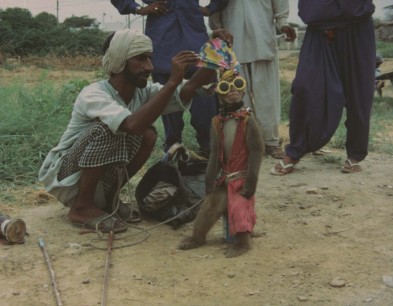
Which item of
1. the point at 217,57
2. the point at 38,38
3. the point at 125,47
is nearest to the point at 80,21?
the point at 38,38

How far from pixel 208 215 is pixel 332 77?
1961 mm

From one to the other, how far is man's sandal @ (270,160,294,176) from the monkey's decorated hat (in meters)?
1.74

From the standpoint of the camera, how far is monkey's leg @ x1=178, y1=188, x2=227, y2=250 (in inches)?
121

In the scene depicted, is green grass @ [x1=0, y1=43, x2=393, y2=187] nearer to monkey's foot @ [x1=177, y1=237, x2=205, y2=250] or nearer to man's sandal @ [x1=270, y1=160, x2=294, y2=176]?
man's sandal @ [x1=270, y1=160, x2=294, y2=176]

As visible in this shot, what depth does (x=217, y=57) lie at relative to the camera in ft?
10.1

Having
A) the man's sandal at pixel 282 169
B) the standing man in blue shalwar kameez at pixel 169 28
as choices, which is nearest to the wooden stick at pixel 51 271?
the standing man in blue shalwar kameez at pixel 169 28

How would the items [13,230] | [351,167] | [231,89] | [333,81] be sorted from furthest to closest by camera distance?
1. [351,167]
2. [333,81]
3. [13,230]
4. [231,89]

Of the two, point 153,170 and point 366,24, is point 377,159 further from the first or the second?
point 153,170

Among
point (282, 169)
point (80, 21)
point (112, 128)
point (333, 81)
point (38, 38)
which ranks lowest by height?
point (282, 169)

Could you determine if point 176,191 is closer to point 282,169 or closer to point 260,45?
point 282,169

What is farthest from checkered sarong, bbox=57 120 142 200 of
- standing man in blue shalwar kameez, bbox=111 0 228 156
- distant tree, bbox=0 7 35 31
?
distant tree, bbox=0 7 35 31

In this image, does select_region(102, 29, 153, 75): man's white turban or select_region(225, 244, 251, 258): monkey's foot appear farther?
select_region(102, 29, 153, 75): man's white turban

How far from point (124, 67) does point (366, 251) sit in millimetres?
1647

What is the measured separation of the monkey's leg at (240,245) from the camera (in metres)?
2.99
